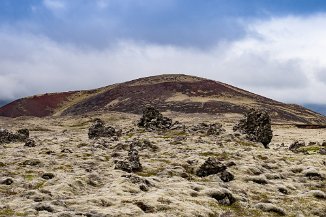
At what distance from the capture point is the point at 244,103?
200 meters

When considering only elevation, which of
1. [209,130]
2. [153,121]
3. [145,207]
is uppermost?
[153,121]

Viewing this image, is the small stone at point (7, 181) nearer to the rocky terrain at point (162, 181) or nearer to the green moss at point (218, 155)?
the rocky terrain at point (162, 181)

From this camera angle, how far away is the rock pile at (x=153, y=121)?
280 ft

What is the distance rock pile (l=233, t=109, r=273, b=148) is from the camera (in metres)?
72.3

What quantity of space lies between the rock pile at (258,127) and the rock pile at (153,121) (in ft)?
53.6

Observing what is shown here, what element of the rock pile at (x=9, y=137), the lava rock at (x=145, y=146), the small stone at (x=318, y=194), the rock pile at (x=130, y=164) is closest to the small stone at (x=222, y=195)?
the small stone at (x=318, y=194)

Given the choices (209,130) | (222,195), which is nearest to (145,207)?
(222,195)

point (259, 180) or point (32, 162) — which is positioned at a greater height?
point (32, 162)

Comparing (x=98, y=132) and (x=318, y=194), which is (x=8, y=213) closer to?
(x=318, y=194)

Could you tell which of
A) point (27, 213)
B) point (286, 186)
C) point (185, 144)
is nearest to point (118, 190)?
point (27, 213)

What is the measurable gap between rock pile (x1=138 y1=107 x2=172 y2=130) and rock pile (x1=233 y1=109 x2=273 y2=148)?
16326 mm

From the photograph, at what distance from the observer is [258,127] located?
242ft

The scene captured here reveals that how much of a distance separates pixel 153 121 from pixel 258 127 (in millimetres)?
22791

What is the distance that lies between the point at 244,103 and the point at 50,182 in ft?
566
